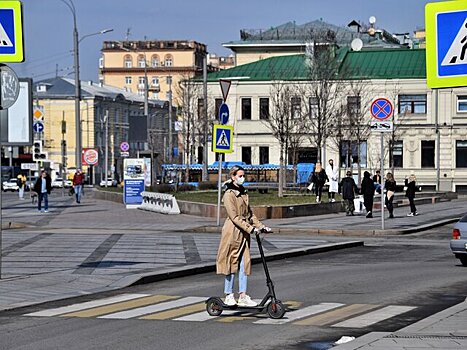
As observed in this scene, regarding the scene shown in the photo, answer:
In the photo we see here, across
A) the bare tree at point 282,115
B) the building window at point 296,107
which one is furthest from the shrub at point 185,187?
the building window at point 296,107

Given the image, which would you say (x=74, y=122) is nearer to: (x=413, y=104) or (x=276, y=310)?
(x=413, y=104)

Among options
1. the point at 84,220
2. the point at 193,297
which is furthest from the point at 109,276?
the point at 84,220

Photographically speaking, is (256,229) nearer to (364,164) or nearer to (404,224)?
(404,224)

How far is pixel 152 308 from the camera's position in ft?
46.3

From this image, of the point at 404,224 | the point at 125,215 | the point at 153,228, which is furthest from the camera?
the point at 125,215

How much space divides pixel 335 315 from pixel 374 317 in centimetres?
53

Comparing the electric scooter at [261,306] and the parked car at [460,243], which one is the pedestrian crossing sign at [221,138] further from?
the electric scooter at [261,306]

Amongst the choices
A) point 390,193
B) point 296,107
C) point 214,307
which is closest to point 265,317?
point 214,307

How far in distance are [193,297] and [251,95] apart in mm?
69197

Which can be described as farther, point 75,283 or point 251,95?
point 251,95

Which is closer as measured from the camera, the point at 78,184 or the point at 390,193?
the point at 390,193

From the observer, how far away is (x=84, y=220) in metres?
36.2

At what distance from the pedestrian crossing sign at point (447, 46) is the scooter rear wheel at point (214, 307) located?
4072 millimetres

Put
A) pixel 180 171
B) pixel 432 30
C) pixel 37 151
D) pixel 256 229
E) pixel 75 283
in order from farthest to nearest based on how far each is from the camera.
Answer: pixel 180 171, pixel 37 151, pixel 75 283, pixel 256 229, pixel 432 30
